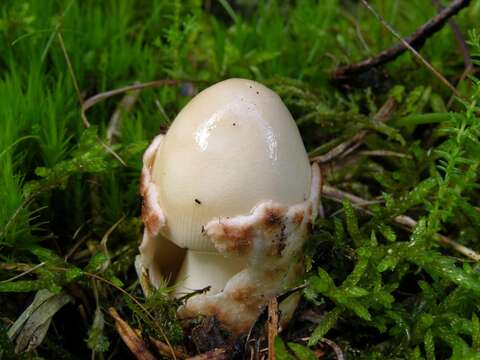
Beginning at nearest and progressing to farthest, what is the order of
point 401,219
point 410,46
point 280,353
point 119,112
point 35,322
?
point 280,353
point 35,322
point 401,219
point 410,46
point 119,112

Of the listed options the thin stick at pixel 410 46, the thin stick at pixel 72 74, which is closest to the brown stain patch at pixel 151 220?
the thin stick at pixel 72 74

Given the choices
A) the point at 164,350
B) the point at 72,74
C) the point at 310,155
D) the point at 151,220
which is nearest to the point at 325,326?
the point at 164,350

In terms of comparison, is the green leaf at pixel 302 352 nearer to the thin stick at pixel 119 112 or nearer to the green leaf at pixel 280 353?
the green leaf at pixel 280 353

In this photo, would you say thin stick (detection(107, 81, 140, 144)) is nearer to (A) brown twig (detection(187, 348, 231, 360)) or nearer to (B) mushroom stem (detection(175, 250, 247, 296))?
(B) mushroom stem (detection(175, 250, 247, 296))

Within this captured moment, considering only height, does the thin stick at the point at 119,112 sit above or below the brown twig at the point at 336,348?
above

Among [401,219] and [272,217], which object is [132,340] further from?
[401,219]

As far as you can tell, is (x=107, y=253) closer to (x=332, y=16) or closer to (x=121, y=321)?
(x=121, y=321)
